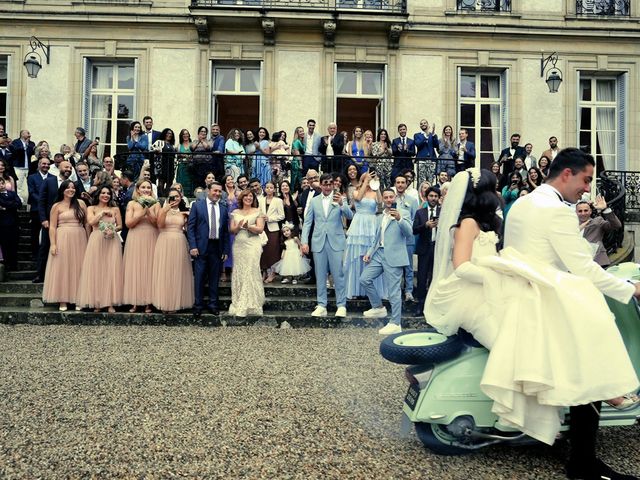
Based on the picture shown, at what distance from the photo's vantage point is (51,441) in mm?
3639

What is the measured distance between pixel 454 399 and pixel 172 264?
585 cm

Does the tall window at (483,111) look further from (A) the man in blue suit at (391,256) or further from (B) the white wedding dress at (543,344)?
(B) the white wedding dress at (543,344)

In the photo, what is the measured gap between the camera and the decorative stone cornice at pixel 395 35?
15.3 metres

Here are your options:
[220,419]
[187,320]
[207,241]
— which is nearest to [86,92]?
[207,241]

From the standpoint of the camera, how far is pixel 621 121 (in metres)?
16.4

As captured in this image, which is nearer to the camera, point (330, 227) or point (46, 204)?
point (330, 227)

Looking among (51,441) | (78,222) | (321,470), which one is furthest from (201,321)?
(321,470)

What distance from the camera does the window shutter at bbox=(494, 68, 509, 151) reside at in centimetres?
1602

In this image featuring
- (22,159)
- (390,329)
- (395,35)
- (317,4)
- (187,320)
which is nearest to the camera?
(390,329)

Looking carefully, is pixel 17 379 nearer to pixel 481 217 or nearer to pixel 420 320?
pixel 481 217

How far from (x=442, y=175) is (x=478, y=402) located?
8.03 metres

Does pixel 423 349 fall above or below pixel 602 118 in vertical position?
below

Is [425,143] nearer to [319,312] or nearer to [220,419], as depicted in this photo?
[319,312]

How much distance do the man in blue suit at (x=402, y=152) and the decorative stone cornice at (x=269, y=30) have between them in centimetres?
491
